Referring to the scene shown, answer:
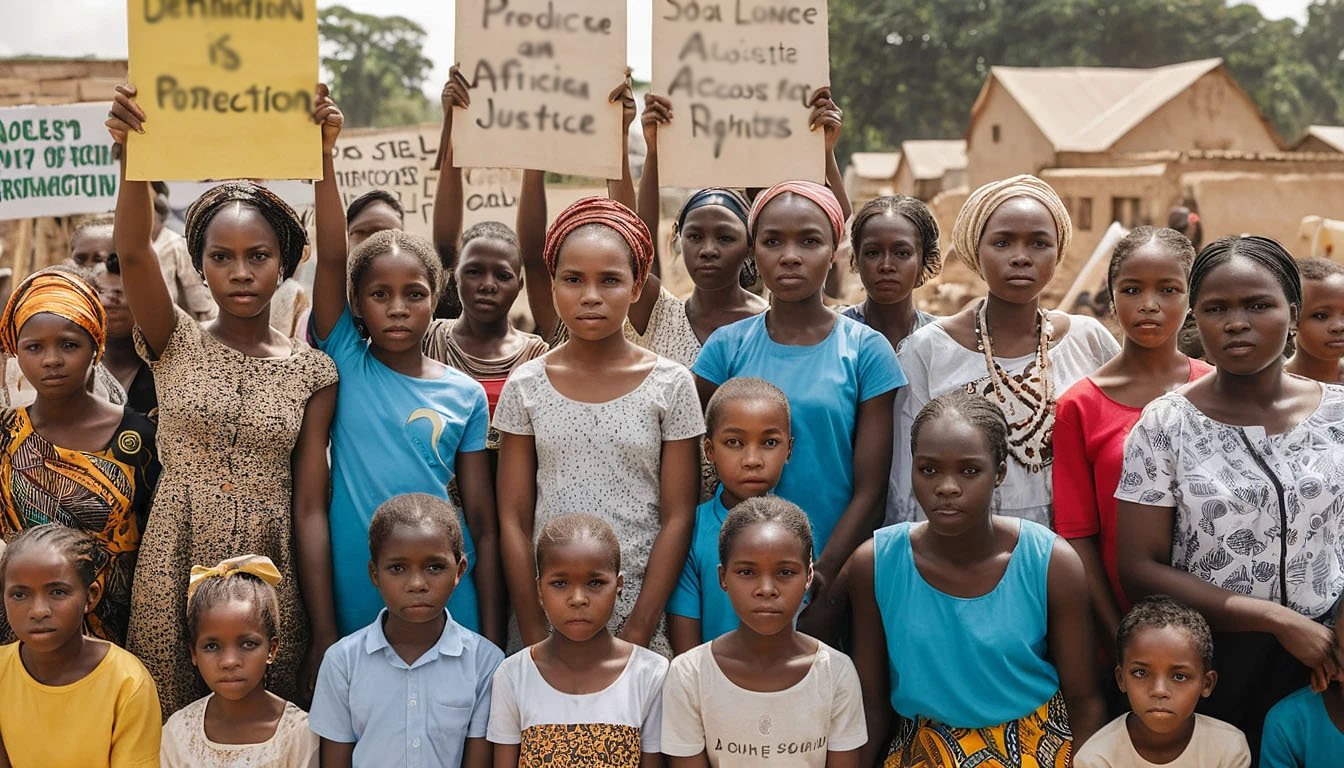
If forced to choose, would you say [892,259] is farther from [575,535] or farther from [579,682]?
[579,682]

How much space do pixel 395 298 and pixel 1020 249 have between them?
5.80 ft

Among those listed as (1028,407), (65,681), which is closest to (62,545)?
(65,681)

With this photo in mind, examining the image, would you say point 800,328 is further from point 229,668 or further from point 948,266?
point 948,266

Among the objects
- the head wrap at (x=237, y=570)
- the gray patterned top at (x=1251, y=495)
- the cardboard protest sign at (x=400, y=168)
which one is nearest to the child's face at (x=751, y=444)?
the gray patterned top at (x=1251, y=495)

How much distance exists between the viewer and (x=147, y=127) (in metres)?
3.39

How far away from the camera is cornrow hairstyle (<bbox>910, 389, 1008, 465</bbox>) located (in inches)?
123

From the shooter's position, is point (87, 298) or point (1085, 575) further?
point (87, 298)

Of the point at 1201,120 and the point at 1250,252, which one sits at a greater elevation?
the point at 1201,120

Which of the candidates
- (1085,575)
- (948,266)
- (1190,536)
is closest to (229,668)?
(1085,575)

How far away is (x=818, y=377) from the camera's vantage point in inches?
138

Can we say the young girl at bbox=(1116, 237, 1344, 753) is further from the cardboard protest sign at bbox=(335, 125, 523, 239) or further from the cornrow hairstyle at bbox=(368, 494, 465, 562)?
the cardboard protest sign at bbox=(335, 125, 523, 239)

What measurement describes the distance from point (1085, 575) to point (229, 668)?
2179 mm

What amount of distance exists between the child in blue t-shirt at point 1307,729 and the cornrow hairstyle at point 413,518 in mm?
2083

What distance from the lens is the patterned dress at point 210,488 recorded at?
336 cm
